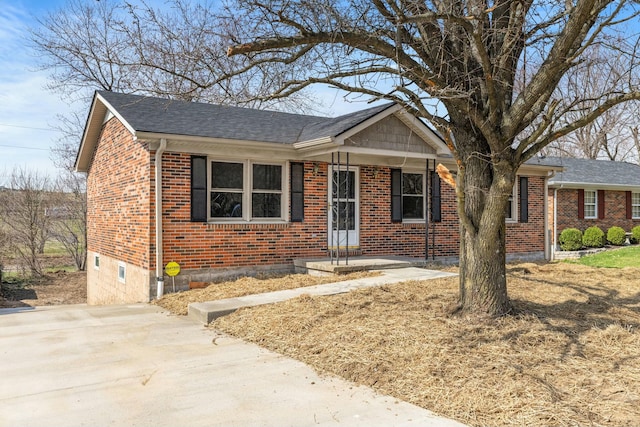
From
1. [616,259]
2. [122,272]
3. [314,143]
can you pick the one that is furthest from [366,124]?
[616,259]

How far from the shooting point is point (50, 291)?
677 inches

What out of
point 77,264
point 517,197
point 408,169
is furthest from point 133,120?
point 77,264

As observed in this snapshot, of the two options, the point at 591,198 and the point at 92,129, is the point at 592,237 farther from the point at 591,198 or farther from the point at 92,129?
the point at 92,129

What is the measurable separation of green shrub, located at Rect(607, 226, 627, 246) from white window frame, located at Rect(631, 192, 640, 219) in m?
2.82

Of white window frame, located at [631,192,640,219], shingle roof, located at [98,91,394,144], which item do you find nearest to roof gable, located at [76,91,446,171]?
shingle roof, located at [98,91,394,144]

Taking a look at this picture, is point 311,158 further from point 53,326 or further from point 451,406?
point 451,406

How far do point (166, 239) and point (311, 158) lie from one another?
376cm

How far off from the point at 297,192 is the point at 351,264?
2.12 m

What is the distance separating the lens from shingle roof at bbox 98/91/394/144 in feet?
32.9

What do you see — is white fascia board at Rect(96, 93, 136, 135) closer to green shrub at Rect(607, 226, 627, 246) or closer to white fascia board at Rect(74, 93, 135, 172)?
white fascia board at Rect(74, 93, 135, 172)

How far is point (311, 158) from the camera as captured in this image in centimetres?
1142

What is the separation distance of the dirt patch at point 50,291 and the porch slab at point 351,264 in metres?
8.12

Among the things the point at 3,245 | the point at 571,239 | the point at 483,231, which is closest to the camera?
the point at 483,231

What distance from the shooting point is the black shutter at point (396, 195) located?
499 inches
